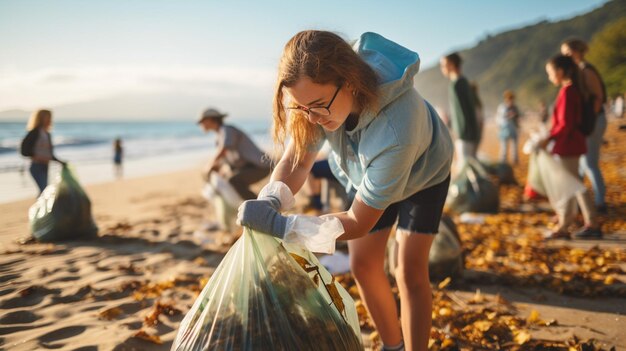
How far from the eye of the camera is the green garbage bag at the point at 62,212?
4.02 metres

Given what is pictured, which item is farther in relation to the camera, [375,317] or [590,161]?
[590,161]

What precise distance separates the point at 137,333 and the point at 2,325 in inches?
34.7

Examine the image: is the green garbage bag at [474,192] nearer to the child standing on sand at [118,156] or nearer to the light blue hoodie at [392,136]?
the light blue hoodie at [392,136]

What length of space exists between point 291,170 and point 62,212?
353 centimetres

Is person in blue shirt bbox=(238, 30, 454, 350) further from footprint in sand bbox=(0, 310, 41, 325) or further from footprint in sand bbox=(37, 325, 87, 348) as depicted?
footprint in sand bbox=(0, 310, 41, 325)

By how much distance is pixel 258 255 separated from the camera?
1.35m

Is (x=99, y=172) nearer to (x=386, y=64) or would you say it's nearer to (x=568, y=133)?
(x=568, y=133)

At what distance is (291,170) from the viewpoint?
1.65 metres

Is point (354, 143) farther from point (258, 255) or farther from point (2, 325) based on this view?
point (2, 325)

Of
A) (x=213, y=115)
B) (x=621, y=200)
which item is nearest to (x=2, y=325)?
(x=213, y=115)

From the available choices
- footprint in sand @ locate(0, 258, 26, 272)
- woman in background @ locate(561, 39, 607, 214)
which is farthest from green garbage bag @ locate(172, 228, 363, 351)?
woman in background @ locate(561, 39, 607, 214)

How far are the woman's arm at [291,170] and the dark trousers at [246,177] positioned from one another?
2988mm

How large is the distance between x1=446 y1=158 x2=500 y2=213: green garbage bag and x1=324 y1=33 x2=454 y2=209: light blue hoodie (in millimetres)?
3700

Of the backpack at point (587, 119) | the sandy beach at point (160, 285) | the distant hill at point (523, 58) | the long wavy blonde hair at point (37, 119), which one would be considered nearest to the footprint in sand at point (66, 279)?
the sandy beach at point (160, 285)
